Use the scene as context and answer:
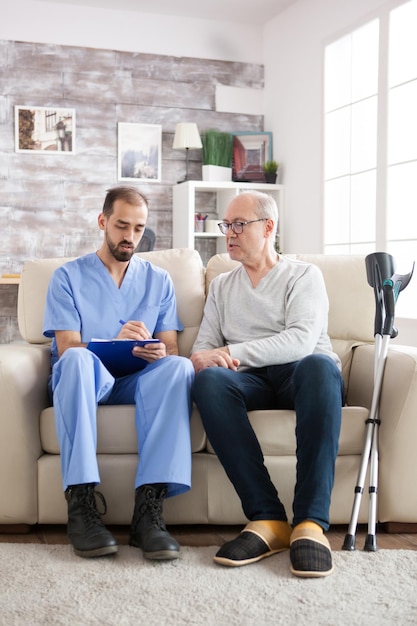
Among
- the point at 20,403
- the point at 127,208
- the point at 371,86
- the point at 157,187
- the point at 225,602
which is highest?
the point at 371,86

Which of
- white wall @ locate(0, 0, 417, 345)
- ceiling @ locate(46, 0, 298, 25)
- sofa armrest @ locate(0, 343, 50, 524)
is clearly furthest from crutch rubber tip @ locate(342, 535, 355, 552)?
ceiling @ locate(46, 0, 298, 25)

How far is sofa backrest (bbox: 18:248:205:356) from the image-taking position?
A: 9.88ft

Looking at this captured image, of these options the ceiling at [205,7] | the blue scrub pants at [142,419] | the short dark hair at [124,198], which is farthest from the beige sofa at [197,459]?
the ceiling at [205,7]

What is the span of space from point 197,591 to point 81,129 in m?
4.60

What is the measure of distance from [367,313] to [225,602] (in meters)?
1.42

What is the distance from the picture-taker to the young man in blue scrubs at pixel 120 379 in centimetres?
230

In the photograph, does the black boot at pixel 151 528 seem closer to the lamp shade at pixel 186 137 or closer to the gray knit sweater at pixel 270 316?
the gray knit sweater at pixel 270 316

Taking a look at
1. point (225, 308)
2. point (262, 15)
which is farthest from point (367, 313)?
point (262, 15)

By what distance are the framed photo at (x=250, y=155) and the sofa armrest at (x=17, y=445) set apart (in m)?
4.01

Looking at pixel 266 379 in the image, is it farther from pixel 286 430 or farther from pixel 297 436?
pixel 297 436

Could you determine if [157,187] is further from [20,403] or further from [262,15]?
[20,403]

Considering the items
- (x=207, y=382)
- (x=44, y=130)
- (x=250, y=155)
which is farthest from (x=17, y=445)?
(x=250, y=155)

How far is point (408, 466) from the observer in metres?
2.52

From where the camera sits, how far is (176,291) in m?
3.06
